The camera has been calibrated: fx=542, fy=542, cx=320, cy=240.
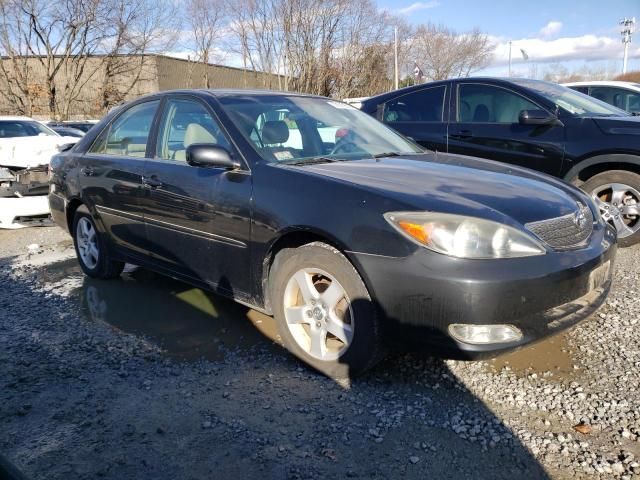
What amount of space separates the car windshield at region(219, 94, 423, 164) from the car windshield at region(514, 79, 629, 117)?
2.22 m

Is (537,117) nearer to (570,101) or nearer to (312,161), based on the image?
(570,101)

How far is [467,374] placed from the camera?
3.06m

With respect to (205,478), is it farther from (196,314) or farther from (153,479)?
(196,314)

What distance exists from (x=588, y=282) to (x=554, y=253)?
331mm

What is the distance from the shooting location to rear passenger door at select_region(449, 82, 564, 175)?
544 centimetres

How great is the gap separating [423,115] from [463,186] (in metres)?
3.55

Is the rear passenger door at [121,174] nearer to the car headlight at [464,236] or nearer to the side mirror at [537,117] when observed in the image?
the car headlight at [464,236]

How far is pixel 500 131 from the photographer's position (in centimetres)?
573

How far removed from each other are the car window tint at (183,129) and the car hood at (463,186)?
864mm

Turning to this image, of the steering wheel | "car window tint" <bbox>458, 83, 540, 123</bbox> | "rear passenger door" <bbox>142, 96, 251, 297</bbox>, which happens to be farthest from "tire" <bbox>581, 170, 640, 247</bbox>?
"rear passenger door" <bbox>142, 96, 251, 297</bbox>

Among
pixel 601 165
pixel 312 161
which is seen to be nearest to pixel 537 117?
pixel 601 165

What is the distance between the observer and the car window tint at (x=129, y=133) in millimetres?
4241

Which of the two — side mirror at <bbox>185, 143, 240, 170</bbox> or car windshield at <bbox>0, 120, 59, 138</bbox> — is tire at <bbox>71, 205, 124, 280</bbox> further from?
car windshield at <bbox>0, 120, 59, 138</bbox>

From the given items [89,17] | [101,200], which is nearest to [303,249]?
[101,200]
